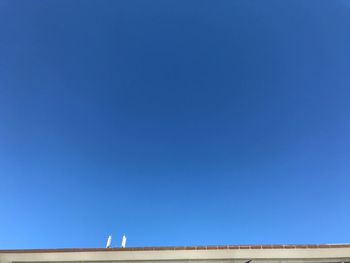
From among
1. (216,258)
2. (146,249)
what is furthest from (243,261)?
(146,249)

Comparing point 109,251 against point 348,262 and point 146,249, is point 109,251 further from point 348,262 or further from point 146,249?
point 348,262

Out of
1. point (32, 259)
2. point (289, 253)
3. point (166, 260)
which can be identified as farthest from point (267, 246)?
point (32, 259)

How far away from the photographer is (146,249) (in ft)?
39.1

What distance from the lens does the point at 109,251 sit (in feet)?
39.4

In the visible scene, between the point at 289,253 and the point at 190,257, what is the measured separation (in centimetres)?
375

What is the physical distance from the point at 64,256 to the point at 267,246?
7857mm

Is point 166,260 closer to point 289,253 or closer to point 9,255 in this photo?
point 289,253

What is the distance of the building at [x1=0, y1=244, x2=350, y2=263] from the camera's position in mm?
11617

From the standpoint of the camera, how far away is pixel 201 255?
1174 centimetres

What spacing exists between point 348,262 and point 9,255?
1297 cm

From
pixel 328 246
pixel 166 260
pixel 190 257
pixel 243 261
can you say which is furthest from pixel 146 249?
pixel 328 246

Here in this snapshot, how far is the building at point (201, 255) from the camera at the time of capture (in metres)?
11.6

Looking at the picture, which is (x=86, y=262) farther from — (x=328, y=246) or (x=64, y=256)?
(x=328, y=246)

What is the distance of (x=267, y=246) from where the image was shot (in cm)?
1184
